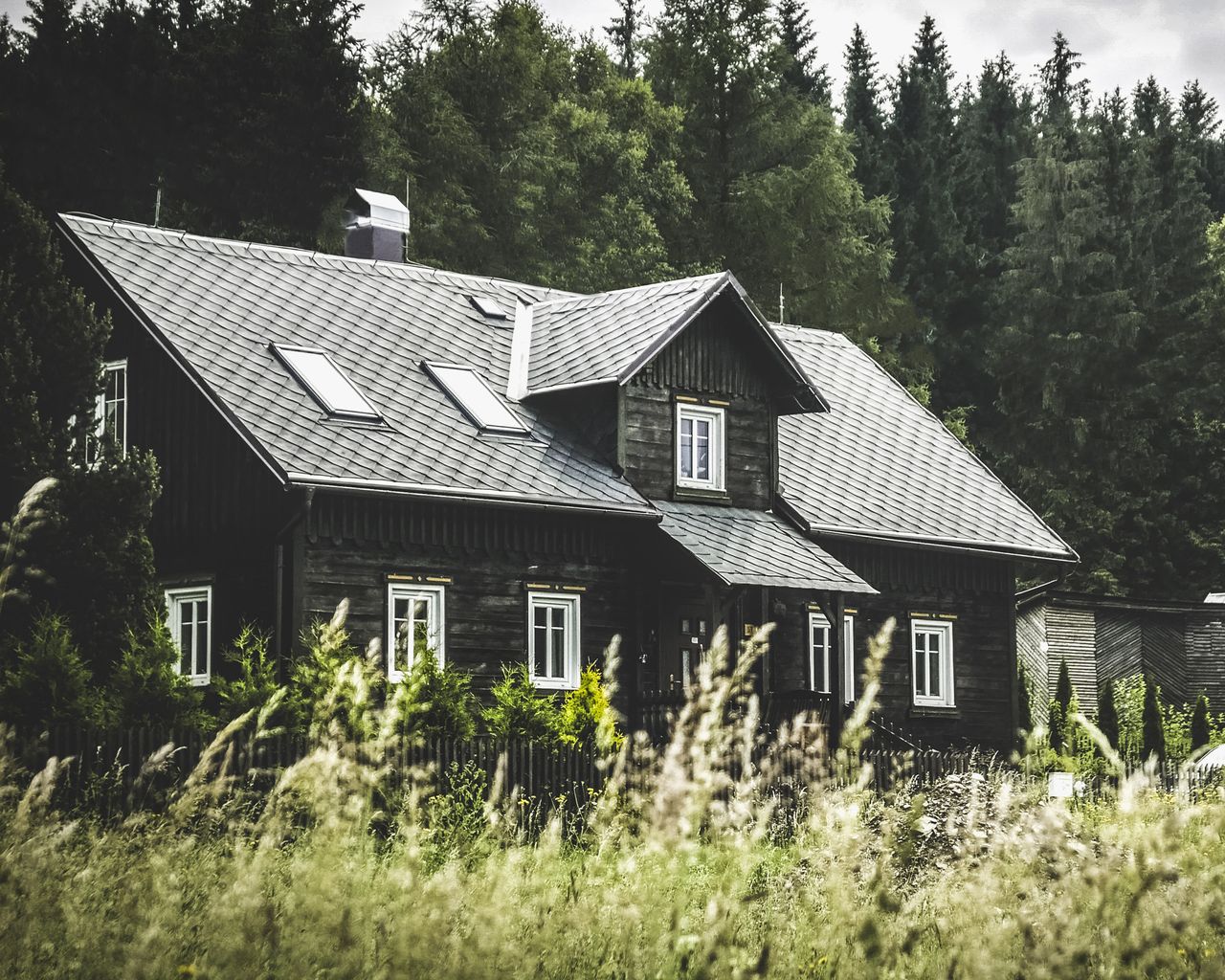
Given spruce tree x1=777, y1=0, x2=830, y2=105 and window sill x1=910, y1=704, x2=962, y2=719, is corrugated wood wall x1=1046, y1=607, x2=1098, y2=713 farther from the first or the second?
spruce tree x1=777, y1=0, x2=830, y2=105

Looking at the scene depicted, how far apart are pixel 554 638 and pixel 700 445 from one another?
3.56 metres

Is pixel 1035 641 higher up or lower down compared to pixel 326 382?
lower down

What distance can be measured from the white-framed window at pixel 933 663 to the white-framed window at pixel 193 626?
10.4m

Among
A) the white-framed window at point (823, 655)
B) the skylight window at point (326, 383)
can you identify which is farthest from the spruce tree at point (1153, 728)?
the skylight window at point (326, 383)

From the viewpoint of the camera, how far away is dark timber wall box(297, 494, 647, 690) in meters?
20.4

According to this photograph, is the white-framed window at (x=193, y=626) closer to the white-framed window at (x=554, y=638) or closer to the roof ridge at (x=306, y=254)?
the white-framed window at (x=554, y=638)

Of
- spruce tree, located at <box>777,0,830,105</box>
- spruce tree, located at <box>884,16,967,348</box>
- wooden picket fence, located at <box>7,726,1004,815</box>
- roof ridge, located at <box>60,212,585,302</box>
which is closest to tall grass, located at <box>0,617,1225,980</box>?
wooden picket fence, located at <box>7,726,1004,815</box>

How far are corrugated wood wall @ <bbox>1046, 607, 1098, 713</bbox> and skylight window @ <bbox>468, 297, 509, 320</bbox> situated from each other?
1614 cm

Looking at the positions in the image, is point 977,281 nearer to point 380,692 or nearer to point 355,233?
point 355,233

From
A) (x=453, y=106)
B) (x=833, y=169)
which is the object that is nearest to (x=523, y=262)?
(x=453, y=106)

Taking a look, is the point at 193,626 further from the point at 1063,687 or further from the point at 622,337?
the point at 1063,687

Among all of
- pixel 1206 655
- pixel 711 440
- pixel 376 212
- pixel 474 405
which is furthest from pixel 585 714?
pixel 1206 655

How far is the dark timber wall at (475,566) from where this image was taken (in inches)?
803

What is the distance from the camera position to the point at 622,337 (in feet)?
78.7
